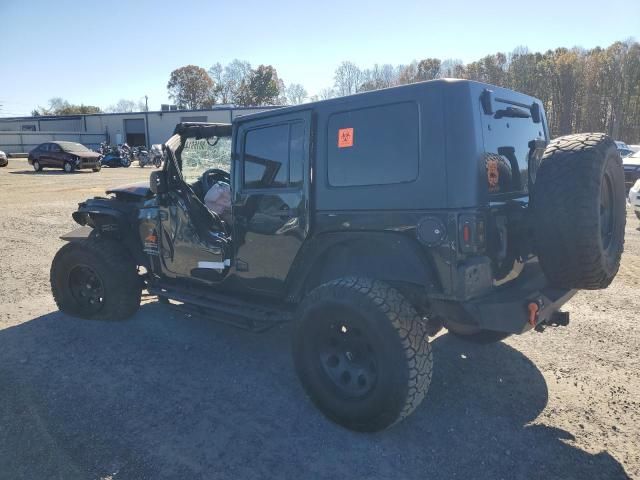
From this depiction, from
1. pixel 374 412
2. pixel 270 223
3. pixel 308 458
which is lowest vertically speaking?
pixel 308 458

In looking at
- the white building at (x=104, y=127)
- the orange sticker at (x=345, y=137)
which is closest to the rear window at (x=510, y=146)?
the orange sticker at (x=345, y=137)

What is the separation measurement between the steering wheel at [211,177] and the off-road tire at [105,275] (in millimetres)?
1101

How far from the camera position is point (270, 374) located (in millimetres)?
3826

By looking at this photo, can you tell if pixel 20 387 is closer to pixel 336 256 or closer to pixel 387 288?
pixel 336 256

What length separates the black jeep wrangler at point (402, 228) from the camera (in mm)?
2738

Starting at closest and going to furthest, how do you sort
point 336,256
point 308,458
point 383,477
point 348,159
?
point 383,477 → point 308,458 → point 348,159 → point 336,256

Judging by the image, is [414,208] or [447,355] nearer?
[414,208]

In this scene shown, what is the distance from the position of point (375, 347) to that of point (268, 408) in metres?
1.00

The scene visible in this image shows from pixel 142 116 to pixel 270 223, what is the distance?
165 ft

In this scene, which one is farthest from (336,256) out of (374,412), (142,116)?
(142,116)

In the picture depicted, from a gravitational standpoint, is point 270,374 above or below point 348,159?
below

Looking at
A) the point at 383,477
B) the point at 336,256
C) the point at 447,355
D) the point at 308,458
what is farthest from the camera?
the point at 447,355

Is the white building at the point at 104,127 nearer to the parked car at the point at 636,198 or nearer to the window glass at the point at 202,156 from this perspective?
the parked car at the point at 636,198

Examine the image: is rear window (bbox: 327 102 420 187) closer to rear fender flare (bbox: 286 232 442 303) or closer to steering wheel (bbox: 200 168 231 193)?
rear fender flare (bbox: 286 232 442 303)
